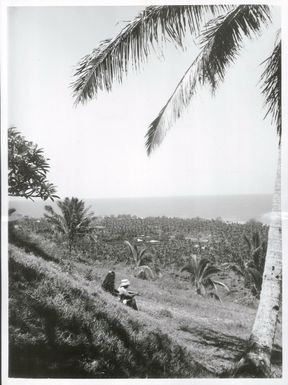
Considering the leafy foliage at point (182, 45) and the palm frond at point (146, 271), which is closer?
the leafy foliage at point (182, 45)

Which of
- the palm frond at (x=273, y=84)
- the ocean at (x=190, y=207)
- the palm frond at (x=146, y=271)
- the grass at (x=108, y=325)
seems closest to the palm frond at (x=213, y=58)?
the palm frond at (x=273, y=84)

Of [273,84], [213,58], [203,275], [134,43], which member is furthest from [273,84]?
[203,275]

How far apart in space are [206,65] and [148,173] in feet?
3.38

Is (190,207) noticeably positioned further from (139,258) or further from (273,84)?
(273,84)

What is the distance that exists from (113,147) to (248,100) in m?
1.22

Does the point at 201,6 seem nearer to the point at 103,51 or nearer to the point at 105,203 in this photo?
the point at 103,51

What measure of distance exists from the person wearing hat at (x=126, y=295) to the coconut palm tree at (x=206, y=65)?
3.34 ft

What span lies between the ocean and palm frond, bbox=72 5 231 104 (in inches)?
36.8

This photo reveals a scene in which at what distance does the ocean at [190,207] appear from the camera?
408 centimetres

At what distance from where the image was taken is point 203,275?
4.11 metres

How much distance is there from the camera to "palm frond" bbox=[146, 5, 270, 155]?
397 centimetres

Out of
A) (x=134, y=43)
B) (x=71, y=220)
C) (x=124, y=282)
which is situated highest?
(x=134, y=43)

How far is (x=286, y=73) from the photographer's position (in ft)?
13.2

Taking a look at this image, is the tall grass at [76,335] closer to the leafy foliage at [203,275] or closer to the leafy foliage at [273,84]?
the leafy foliage at [203,275]
